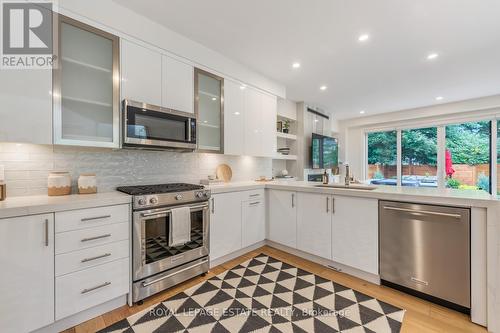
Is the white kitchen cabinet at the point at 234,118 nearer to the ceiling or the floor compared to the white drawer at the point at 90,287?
nearer to the ceiling

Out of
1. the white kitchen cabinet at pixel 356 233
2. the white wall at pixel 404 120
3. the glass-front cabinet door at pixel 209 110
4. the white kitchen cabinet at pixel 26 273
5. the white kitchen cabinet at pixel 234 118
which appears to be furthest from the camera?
the white wall at pixel 404 120

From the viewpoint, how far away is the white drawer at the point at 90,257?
4.89 feet

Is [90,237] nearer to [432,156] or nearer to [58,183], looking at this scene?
[58,183]

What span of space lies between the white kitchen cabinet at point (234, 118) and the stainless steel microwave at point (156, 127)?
0.63 meters

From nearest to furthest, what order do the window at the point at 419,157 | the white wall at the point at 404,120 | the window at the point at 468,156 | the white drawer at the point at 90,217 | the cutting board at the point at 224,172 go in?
the white drawer at the point at 90,217, the cutting board at the point at 224,172, the white wall at the point at 404,120, the window at the point at 468,156, the window at the point at 419,157

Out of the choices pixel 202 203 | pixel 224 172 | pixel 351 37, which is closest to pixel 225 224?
pixel 202 203

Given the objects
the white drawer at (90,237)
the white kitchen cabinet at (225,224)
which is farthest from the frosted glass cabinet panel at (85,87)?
the white kitchen cabinet at (225,224)

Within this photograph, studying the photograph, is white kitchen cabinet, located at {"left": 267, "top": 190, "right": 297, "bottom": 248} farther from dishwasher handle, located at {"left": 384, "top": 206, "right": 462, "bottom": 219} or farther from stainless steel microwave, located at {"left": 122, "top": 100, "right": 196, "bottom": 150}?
stainless steel microwave, located at {"left": 122, "top": 100, "right": 196, "bottom": 150}

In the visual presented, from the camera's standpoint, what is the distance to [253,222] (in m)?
2.91

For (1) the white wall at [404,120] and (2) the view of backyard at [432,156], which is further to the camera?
(2) the view of backyard at [432,156]

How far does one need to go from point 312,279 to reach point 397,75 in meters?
3.37

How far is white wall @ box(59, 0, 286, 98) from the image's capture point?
5.95 ft

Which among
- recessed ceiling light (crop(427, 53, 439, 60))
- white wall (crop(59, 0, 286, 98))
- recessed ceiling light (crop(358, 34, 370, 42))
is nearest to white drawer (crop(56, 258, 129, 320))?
white wall (crop(59, 0, 286, 98))

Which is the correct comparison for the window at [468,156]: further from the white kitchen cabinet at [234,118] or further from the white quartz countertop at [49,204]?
the white quartz countertop at [49,204]
